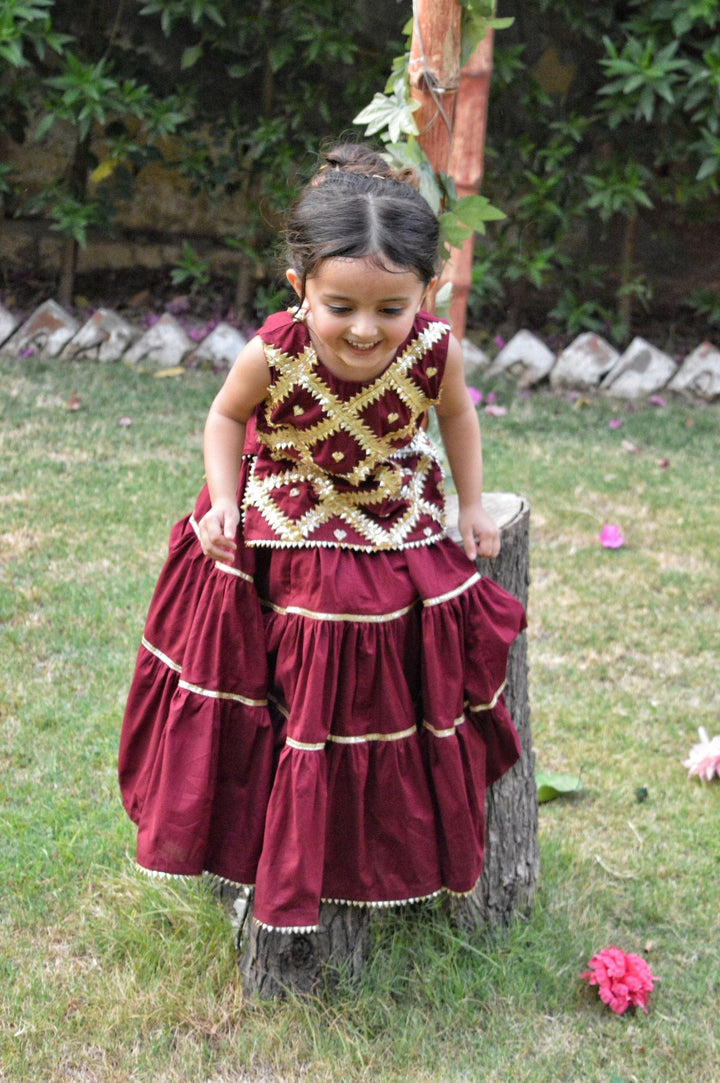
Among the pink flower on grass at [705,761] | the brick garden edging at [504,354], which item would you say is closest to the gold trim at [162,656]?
the pink flower on grass at [705,761]

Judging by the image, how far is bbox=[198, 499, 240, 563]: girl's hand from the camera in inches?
70.7

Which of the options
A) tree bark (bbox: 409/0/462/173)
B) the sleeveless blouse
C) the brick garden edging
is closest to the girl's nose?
the sleeveless blouse

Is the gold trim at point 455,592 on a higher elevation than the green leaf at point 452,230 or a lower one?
lower

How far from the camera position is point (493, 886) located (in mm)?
2170

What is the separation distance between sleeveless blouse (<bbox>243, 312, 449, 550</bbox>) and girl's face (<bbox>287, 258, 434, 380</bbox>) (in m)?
0.06

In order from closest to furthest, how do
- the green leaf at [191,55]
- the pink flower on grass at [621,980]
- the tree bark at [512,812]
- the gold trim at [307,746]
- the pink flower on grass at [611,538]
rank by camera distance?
the gold trim at [307,746] < the pink flower on grass at [621,980] < the tree bark at [512,812] < the pink flower on grass at [611,538] < the green leaf at [191,55]

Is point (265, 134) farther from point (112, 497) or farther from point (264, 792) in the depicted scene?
point (264, 792)

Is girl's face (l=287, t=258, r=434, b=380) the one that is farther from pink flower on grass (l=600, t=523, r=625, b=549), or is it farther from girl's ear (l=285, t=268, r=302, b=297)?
pink flower on grass (l=600, t=523, r=625, b=549)

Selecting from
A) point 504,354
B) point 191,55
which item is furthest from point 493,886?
point 191,55

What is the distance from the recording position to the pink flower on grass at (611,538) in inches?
160

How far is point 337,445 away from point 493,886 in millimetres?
918

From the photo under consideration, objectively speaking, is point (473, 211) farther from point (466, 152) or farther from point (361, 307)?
point (466, 152)

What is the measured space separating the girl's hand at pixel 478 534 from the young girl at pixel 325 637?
6 cm

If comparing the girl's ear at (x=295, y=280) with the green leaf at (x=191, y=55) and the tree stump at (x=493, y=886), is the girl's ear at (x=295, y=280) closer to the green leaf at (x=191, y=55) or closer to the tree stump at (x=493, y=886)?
the tree stump at (x=493, y=886)
